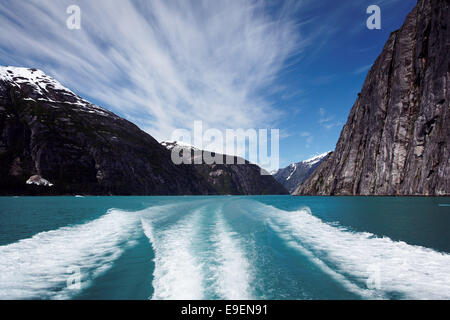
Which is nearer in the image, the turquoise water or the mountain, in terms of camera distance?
the turquoise water

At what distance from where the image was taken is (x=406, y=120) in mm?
78750

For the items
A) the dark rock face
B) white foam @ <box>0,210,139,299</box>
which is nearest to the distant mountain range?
the dark rock face

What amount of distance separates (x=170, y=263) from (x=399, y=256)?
10.3m

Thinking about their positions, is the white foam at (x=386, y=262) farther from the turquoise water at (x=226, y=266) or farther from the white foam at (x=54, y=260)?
the white foam at (x=54, y=260)

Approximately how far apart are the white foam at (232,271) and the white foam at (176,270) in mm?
752

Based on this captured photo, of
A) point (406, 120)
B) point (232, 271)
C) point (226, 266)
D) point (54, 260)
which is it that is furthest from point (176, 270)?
point (406, 120)

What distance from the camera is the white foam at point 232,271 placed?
7.22 metres

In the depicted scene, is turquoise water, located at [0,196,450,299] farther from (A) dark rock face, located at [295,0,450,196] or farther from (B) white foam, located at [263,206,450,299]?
(A) dark rock face, located at [295,0,450,196]

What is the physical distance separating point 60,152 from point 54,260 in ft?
558

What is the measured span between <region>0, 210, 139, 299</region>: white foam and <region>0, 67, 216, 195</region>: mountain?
14363 centimetres

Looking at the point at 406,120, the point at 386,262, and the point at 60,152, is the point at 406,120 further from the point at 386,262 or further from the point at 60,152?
the point at 60,152

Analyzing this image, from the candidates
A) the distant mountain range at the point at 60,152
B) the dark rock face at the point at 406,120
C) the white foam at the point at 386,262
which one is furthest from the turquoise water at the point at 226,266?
the distant mountain range at the point at 60,152

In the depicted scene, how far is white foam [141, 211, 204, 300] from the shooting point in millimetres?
7223

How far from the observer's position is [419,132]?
68938mm
